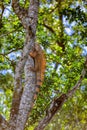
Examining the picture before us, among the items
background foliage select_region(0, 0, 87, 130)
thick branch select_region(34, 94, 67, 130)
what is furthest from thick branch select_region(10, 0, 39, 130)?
background foliage select_region(0, 0, 87, 130)

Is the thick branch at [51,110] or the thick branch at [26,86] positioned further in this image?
the thick branch at [51,110]

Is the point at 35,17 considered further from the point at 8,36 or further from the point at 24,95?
the point at 8,36

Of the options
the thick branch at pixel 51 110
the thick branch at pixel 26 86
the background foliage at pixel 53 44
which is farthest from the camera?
the background foliage at pixel 53 44

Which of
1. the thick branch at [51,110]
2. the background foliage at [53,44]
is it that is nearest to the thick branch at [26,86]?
the thick branch at [51,110]

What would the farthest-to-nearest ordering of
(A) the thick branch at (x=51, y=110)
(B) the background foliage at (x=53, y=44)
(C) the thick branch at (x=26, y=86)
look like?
1. (B) the background foliage at (x=53, y=44)
2. (A) the thick branch at (x=51, y=110)
3. (C) the thick branch at (x=26, y=86)

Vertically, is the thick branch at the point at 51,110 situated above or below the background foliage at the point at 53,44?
below

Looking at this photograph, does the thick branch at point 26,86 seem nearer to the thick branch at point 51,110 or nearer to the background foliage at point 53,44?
the thick branch at point 51,110

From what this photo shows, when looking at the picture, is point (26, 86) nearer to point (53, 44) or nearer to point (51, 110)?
point (51, 110)

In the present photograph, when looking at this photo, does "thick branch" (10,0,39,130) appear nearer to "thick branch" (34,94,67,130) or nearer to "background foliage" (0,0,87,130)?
"thick branch" (34,94,67,130)

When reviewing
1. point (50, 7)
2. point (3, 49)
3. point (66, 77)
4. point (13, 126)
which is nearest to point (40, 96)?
point (66, 77)

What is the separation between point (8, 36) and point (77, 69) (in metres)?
2.53

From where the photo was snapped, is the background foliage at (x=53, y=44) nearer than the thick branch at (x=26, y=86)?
No

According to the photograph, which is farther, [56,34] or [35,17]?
[56,34]

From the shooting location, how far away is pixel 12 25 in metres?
11.2
